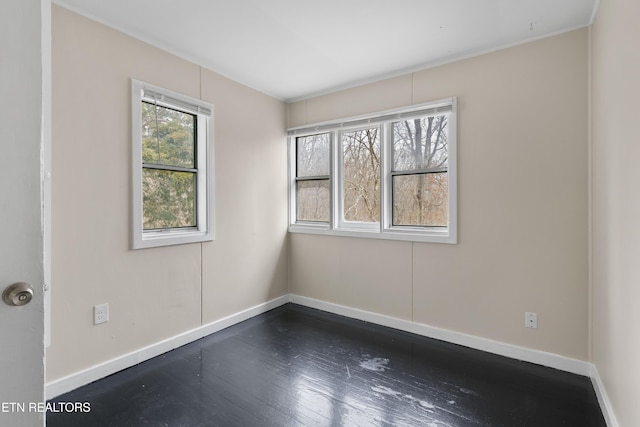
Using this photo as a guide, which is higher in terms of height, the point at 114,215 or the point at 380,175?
the point at 380,175

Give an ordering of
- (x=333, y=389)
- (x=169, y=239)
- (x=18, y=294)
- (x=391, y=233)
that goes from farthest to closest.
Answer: (x=391, y=233)
(x=169, y=239)
(x=333, y=389)
(x=18, y=294)

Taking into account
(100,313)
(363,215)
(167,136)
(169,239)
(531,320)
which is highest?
(167,136)

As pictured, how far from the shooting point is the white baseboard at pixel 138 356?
200 cm

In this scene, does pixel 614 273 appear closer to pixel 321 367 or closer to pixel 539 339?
pixel 539 339

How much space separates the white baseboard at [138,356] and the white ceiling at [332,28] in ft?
7.93

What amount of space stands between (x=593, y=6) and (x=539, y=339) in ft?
7.67

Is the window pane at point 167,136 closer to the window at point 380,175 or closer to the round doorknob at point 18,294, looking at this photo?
the window at point 380,175

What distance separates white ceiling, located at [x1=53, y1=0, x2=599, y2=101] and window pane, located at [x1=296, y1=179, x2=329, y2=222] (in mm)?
1282

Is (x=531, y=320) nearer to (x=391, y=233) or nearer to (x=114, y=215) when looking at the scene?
(x=391, y=233)

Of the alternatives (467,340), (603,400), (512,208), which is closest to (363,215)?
(512,208)

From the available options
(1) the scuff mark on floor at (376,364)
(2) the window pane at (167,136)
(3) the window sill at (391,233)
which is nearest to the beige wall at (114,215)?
(2) the window pane at (167,136)

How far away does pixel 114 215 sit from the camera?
2268mm

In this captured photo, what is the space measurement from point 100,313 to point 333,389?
1.71 m

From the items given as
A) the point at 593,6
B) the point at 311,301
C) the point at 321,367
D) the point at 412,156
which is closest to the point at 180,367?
the point at 321,367
